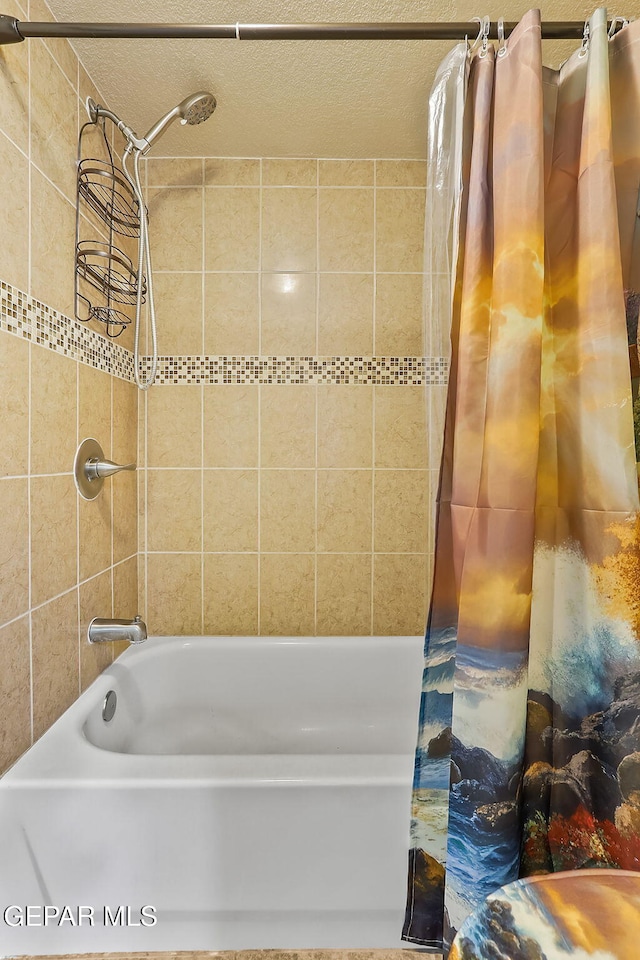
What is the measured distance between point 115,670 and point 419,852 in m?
1.07

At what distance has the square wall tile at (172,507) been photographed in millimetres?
1955

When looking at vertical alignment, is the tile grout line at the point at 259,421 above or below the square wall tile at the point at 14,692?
above

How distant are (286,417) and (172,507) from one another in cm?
56

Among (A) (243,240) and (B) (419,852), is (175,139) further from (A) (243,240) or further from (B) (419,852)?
(B) (419,852)

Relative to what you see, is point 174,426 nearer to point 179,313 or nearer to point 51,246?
point 179,313

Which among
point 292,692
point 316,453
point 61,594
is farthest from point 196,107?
point 292,692

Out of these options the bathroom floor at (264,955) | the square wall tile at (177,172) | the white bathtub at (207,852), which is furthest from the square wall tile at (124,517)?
the square wall tile at (177,172)

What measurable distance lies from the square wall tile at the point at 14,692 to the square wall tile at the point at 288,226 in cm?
148

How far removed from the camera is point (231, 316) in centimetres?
194

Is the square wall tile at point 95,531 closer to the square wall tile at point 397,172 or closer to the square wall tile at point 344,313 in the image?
the square wall tile at point 344,313

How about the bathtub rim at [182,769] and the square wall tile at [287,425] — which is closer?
the bathtub rim at [182,769]

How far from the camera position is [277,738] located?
69.7 inches

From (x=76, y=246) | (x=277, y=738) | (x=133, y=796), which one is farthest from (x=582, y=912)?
(x=76, y=246)

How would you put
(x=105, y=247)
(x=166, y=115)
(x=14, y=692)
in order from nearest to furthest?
(x=14, y=692) < (x=166, y=115) < (x=105, y=247)
